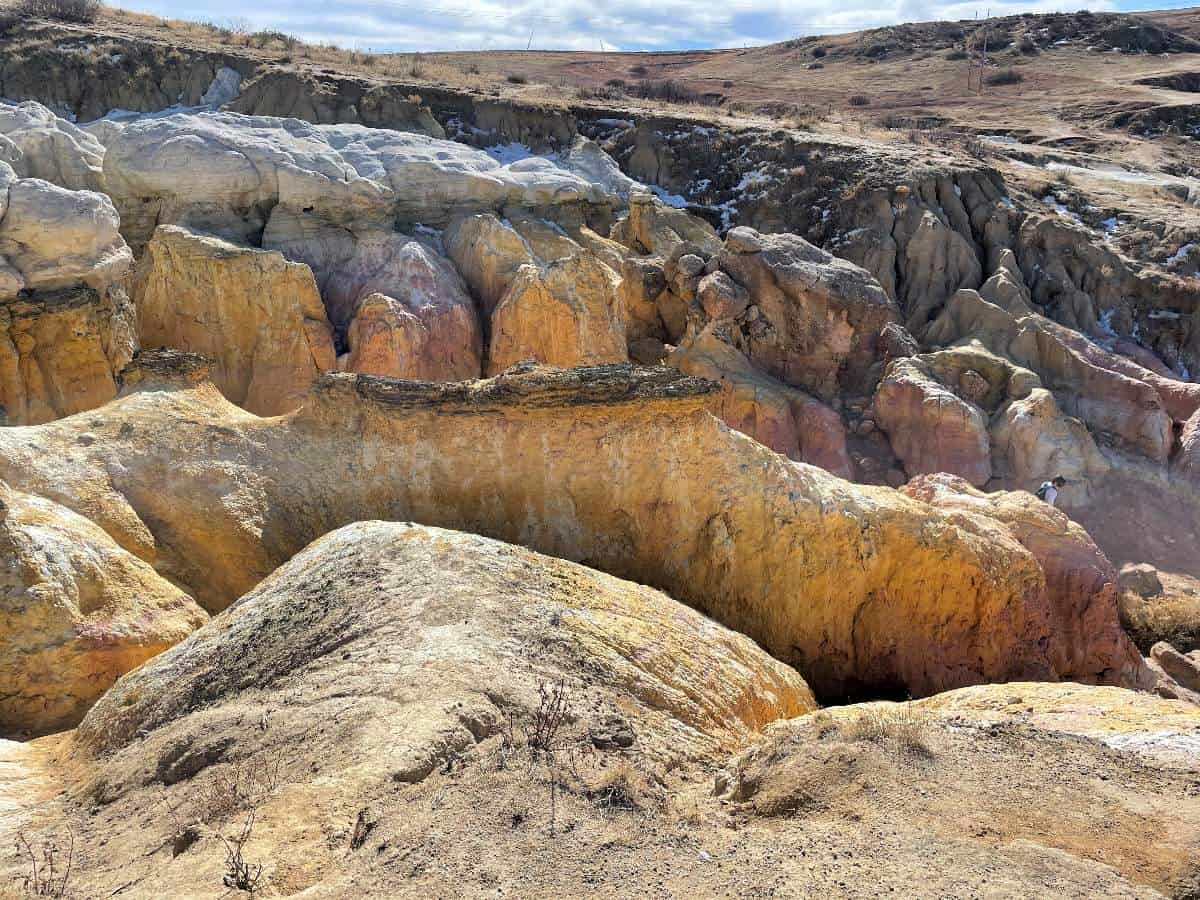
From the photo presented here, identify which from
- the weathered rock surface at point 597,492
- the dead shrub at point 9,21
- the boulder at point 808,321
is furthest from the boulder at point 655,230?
the dead shrub at point 9,21

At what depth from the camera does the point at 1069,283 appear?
23672mm

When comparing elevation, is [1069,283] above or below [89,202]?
below

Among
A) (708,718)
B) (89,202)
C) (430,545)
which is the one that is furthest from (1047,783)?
(89,202)

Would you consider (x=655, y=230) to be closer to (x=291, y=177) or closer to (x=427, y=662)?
(x=291, y=177)

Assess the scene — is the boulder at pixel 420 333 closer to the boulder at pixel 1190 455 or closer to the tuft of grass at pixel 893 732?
the tuft of grass at pixel 893 732

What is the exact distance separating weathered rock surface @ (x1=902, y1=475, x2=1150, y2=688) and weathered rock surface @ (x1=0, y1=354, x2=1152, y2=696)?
55.2 inches

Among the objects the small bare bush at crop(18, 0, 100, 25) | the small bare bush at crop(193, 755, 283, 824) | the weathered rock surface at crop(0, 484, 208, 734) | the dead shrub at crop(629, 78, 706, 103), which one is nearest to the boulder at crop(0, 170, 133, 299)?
the weathered rock surface at crop(0, 484, 208, 734)

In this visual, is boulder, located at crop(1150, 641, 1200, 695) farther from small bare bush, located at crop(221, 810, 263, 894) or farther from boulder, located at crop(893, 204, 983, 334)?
boulder, located at crop(893, 204, 983, 334)

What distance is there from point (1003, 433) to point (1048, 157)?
1792 cm

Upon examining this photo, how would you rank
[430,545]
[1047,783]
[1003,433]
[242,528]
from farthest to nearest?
[1003,433], [242,528], [430,545], [1047,783]

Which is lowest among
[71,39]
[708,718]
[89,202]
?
[708,718]

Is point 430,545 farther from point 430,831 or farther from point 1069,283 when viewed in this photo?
point 1069,283

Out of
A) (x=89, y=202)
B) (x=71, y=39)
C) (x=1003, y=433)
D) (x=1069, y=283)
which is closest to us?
(x=89, y=202)

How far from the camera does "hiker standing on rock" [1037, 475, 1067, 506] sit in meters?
18.2
